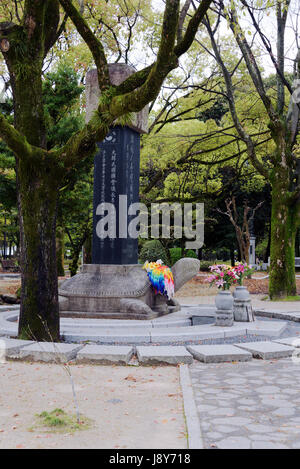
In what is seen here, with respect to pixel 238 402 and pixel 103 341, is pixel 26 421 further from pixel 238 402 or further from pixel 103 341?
pixel 103 341

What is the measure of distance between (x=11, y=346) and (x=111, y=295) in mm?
3100

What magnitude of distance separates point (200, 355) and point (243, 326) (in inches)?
88.2

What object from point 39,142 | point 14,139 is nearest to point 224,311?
point 39,142

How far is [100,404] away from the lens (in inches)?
Result: 180

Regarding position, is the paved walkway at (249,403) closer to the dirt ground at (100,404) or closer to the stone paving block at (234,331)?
the dirt ground at (100,404)

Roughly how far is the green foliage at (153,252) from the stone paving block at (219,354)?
17945 mm

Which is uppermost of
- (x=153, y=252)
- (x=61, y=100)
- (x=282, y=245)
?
(x=61, y=100)

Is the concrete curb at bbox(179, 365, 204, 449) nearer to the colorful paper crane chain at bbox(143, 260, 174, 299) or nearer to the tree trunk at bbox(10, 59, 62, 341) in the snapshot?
the tree trunk at bbox(10, 59, 62, 341)

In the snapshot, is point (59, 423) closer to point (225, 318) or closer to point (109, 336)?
point (109, 336)

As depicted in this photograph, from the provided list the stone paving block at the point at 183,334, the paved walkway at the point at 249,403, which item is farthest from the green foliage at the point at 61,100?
the paved walkway at the point at 249,403

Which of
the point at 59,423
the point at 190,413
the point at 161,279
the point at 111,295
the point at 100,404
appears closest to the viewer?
the point at 59,423

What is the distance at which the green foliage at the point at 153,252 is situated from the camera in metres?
25.3

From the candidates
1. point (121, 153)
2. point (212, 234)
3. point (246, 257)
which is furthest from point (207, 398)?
point (212, 234)

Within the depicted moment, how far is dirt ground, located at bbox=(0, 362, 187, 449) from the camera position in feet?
11.6
